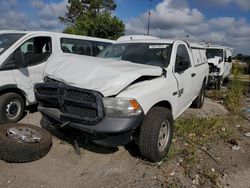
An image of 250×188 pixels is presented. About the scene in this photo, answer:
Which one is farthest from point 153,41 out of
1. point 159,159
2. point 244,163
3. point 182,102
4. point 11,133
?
point 11,133

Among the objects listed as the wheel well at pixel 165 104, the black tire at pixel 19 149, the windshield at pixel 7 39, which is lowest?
the black tire at pixel 19 149

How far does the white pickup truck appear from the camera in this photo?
10.7 feet

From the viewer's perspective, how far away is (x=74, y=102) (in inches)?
135

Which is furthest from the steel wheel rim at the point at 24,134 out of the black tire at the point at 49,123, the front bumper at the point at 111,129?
the front bumper at the point at 111,129

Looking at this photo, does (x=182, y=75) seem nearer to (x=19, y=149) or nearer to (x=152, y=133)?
(x=152, y=133)

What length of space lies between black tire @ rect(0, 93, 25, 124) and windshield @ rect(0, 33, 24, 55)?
903 millimetres

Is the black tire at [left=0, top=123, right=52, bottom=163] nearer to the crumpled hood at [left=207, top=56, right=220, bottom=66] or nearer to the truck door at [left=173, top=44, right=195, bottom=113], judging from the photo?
the truck door at [left=173, top=44, right=195, bottom=113]

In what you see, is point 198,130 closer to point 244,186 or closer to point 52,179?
point 244,186

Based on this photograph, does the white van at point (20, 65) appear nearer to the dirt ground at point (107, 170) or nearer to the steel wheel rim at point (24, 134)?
the steel wheel rim at point (24, 134)

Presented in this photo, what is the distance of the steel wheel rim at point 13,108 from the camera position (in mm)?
5301

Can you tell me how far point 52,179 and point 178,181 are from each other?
1653 mm

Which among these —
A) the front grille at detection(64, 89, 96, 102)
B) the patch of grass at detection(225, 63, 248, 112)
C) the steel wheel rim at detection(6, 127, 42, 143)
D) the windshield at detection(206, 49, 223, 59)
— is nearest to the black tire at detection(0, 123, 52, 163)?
the steel wheel rim at detection(6, 127, 42, 143)

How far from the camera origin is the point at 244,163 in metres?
4.19

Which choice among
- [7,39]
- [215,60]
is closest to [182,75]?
[7,39]
